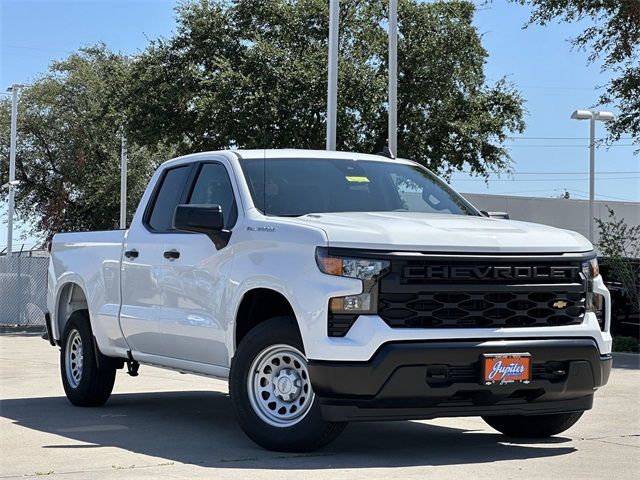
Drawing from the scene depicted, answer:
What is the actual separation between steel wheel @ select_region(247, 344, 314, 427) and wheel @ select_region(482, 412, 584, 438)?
2037 millimetres

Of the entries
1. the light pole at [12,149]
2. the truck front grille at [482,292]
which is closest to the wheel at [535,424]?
the truck front grille at [482,292]

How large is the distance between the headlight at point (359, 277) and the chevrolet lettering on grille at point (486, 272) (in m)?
0.20

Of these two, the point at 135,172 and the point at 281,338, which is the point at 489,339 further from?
the point at 135,172

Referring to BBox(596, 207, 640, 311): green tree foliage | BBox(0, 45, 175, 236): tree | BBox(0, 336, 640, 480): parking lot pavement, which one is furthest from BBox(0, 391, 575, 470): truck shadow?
BBox(0, 45, 175, 236): tree

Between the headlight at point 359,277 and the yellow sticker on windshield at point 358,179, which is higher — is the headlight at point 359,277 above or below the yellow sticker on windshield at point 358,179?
below

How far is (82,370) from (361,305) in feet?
14.6

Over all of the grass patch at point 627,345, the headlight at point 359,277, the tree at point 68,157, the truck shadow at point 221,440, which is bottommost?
the grass patch at point 627,345

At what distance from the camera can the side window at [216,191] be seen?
926 cm

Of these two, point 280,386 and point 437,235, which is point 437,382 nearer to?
point 437,235

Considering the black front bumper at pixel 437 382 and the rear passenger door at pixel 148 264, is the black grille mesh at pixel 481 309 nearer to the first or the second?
the black front bumper at pixel 437 382

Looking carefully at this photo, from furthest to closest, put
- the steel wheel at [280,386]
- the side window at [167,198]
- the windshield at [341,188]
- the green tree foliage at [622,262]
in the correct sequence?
the green tree foliage at [622,262] < the side window at [167,198] < the windshield at [341,188] < the steel wheel at [280,386]

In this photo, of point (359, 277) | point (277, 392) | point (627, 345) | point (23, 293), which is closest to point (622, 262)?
point (627, 345)

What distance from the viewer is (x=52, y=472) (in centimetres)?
763

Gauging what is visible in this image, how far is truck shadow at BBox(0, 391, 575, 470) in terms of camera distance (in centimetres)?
809
